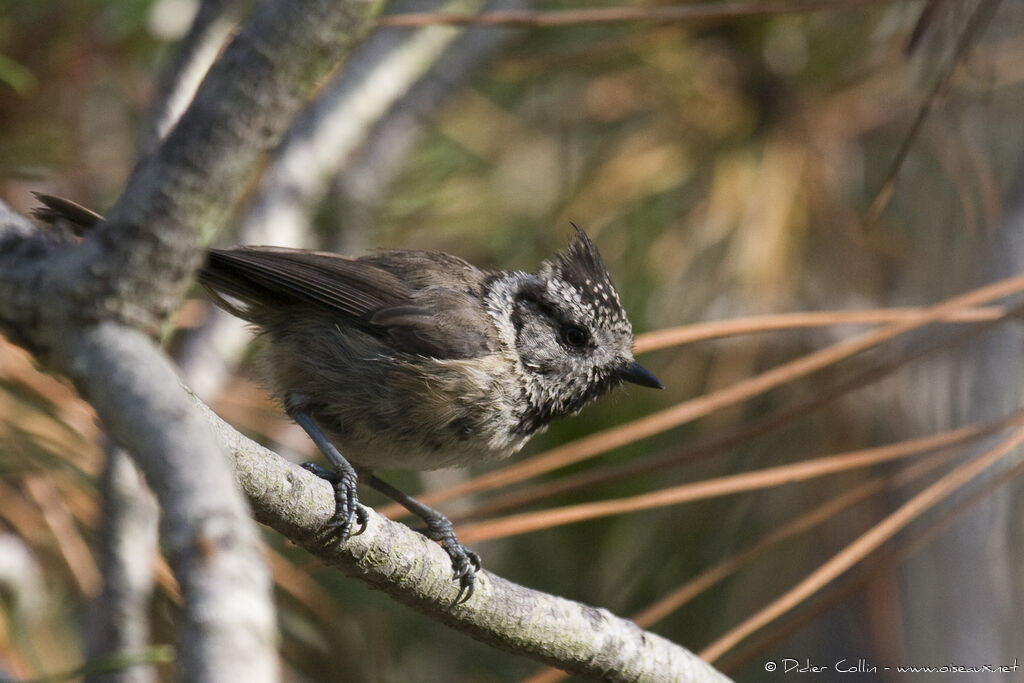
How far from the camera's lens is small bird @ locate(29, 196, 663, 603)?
2586mm

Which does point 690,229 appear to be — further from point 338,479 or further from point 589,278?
point 338,479

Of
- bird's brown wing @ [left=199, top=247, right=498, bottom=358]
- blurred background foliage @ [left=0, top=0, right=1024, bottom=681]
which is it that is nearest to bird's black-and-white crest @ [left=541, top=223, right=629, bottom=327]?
bird's brown wing @ [left=199, top=247, right=498, bottom=358]

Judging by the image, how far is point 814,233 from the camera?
381 centimetres

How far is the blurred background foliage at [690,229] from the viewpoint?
327 cm

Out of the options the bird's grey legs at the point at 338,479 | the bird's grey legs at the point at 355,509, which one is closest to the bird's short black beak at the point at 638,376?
the bird's grey legs at the point at 355,509

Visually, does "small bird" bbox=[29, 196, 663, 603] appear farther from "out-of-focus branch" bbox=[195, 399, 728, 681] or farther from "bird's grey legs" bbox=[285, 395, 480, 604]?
"out-of-focus branch" bbox=[195, 399, 728, 681]

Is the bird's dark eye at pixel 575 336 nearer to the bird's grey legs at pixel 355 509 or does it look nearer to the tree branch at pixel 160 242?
the bird's grey legs at pixel 355 509

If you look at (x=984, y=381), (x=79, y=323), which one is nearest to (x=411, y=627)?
(x=984, y=381)

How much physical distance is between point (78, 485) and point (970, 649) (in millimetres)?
2330

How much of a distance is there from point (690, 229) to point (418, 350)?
1.56 meters

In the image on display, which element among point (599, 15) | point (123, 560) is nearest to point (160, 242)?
point (123, 560)

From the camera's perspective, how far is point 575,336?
294 cm

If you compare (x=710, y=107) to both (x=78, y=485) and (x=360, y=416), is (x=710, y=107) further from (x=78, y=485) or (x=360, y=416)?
(x=78, y=485)

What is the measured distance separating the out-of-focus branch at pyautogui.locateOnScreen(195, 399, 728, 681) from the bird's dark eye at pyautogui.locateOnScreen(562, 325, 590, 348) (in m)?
1.03
